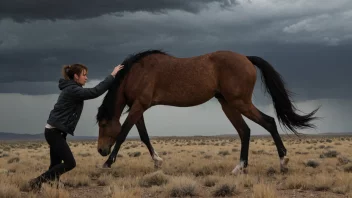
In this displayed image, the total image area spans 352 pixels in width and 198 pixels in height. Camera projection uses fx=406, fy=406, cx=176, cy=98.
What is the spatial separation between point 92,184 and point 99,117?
75.3 inches

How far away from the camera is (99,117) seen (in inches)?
379

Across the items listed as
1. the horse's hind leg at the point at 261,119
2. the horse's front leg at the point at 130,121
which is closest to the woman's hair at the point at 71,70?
the horse's front leg at the point at 130,121

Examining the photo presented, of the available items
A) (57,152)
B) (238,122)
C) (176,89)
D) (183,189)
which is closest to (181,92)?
(176,89)

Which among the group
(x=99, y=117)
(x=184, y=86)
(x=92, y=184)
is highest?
(x=184, y=86)

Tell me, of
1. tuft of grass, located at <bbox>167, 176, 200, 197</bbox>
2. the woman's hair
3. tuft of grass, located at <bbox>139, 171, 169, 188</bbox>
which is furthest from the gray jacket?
tuft of grass, located at <bbox>139, 171, 169, 188</bbox>

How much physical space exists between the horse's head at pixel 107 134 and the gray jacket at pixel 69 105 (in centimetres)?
281

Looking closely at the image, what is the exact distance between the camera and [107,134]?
9617mm

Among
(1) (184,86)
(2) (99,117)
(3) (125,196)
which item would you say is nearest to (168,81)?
(1) (184,86)

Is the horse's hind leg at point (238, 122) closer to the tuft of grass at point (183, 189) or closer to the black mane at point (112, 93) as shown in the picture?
the black mane at point (112, 93)

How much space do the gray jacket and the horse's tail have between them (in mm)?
5496

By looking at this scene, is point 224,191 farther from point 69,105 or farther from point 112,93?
point 112,93

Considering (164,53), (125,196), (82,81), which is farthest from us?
(164,53)

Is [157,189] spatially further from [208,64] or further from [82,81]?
[208,64]

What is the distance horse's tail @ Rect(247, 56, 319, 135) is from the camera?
10.6m
